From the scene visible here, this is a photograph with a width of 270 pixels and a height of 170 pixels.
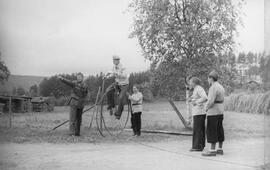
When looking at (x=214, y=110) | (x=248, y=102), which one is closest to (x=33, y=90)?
(x=214, y=110)

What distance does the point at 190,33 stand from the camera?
7922 millimetres

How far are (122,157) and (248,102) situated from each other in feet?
9.69

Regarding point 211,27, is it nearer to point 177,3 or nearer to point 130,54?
point 177,3

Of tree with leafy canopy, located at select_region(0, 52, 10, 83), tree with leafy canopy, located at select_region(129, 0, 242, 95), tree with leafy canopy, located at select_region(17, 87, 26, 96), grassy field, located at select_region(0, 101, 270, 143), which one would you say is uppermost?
tree with leafy canopy, located at select_region(129, 0, 242, 95)

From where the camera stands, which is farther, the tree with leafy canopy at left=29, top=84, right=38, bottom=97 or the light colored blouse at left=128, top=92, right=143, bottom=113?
the light colored blouse at left=128, top=92, right=143, bottom=113

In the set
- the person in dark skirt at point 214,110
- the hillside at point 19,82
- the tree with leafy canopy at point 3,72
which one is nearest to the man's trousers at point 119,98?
the person in dark skirt at point 214,110

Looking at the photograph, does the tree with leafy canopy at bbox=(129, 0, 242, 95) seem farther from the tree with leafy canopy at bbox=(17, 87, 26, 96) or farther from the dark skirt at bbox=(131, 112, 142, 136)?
the tree with leafy canopy at bbox=(17, 87, 26, 96)

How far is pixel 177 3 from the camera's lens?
809 cm

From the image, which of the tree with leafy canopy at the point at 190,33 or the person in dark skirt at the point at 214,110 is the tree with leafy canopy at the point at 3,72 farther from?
the tree with leafy canopy at the point at 190,33

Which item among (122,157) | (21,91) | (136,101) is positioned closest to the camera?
(21,91)

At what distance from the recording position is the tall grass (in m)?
7.05

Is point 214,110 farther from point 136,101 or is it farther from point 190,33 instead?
point 136,101

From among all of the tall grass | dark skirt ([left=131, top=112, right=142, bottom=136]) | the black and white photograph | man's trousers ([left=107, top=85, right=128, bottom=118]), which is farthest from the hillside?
the tall grass

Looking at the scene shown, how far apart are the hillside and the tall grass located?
11.3 ft
